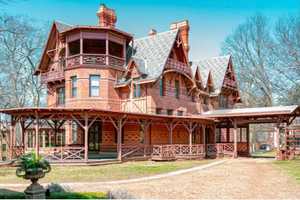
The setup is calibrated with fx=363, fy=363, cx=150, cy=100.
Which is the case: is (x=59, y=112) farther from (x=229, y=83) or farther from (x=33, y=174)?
(x=229, y=83)

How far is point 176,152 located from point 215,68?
42.6 feet

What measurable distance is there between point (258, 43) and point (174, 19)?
500 inches

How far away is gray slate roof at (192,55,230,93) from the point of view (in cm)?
3426

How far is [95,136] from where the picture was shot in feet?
88.1

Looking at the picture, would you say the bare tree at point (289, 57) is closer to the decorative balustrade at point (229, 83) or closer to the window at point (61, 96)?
the decorative balustrade at point (229, 83)

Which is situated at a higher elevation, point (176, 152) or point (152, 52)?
point (152, 52)

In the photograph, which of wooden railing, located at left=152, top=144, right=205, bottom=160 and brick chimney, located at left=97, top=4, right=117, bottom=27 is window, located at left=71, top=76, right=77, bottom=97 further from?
wooden railing, located at left=152, top=144, right=205, bottom=160

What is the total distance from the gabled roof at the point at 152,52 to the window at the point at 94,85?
3.14 meters

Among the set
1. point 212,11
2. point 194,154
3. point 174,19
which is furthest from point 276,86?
point 212,11

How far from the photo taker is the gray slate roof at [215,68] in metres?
34.3

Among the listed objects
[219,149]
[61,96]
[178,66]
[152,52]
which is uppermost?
[152,52]

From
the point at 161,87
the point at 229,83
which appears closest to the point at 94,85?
the point at 161,87

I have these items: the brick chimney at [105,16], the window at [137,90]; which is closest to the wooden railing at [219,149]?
the window at [137,90]

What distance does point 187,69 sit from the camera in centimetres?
2981
